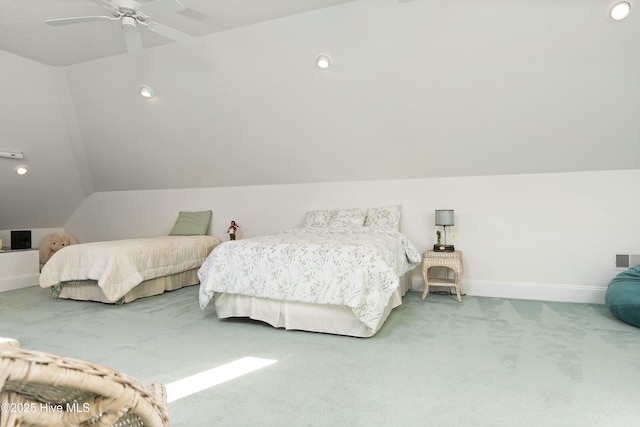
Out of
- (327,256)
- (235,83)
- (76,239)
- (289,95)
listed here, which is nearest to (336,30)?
(289,95)

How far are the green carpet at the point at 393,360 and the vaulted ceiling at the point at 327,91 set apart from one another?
1754 millimetres

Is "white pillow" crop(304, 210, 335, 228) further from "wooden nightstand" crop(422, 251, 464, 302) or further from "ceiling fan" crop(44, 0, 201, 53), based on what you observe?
"ceiling fan" crop(44, 0, 201, 53)

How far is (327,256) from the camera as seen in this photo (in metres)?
2.96

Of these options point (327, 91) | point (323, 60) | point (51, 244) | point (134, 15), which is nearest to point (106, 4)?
point (134, 15)

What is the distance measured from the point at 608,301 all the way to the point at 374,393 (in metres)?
2.63

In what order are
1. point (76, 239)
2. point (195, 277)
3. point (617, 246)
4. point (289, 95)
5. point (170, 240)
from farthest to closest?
point (76, 239) → point (195, 277) → point (170, 240) → point (289, 95) → point (617, 246)

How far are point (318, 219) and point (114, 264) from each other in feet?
7.63

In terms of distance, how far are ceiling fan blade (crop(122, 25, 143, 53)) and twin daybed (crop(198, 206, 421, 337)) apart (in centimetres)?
183

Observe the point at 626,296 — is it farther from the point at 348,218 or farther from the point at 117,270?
the point at 117,270

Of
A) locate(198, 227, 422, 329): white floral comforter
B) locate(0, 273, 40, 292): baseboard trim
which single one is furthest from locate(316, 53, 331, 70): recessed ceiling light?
locate(0, 273, 40, 292): baseboard trim

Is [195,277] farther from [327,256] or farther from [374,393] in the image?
[374,393]

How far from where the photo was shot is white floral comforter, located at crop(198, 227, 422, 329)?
110 inches

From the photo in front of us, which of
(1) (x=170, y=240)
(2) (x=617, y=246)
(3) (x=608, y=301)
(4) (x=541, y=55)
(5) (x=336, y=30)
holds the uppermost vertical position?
(5) (x=336, y=30)

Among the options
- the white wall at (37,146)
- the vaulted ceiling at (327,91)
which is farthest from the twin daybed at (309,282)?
the white wall at (37,146)
